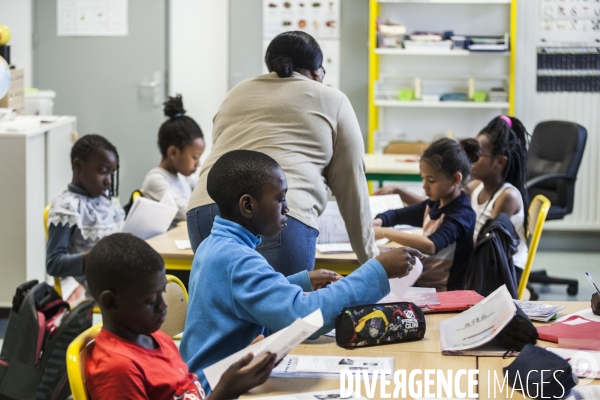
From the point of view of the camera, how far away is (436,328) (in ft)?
5.95

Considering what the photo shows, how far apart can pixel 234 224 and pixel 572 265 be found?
168 inches

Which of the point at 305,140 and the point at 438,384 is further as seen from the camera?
the point at 305,140

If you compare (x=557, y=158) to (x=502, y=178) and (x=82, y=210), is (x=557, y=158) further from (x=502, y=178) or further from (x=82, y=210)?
(x=82, y=210)

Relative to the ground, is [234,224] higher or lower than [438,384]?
higher

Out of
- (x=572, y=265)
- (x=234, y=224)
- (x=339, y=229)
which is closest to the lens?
(x=234, y=224)

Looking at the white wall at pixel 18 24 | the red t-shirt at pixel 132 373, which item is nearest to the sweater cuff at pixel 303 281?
the red t-shirt at pixel 132 373

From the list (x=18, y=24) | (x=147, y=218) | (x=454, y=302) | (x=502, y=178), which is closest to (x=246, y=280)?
(x=454, y=302)

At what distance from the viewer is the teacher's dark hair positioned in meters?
2.26

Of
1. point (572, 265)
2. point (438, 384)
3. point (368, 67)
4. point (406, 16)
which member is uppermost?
point (406, 16)

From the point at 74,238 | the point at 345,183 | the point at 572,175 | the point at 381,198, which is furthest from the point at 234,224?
the point at 572,175

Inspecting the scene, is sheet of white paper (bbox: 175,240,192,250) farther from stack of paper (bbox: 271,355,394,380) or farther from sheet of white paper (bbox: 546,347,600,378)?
sheet of white paper (bbox: 546,347,600,378)

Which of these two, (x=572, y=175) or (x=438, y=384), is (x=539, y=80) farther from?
(x=438, y=384)

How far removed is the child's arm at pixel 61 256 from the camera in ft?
9.62

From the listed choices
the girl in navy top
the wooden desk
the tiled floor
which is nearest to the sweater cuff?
the girl in navy top
